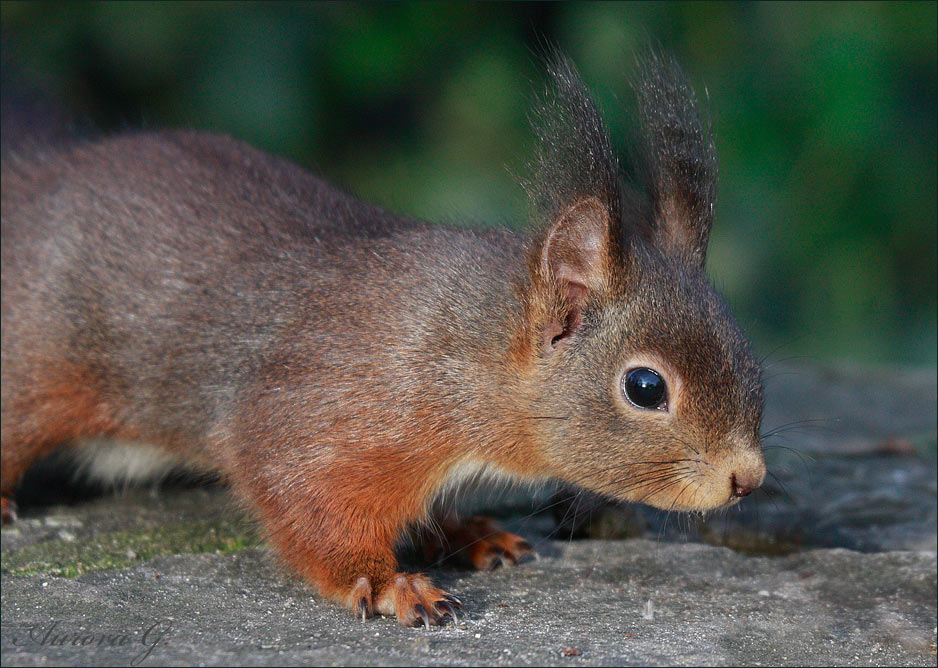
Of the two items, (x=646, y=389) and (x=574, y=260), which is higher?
(x=574, y=260)

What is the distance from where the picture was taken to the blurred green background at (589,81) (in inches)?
188

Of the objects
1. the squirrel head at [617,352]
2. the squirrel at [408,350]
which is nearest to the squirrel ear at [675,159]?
the squirrel at [408,350]

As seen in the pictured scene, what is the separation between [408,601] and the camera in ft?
9.05

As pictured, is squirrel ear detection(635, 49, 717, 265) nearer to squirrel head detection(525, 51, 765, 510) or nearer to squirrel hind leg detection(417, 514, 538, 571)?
squirrel head detection(525, 51, 765, 510)

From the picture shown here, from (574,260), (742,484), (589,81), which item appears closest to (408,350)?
(574,260)

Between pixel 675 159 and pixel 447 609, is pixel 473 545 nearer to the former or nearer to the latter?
pixel 447 609

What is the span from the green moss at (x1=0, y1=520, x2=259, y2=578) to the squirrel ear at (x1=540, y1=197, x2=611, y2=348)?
1116mm

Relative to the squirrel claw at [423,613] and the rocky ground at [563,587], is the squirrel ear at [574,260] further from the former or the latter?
the squirrel claw at [423,613]

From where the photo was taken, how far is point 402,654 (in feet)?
7.92

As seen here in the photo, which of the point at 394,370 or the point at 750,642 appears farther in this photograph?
the point at 394,370

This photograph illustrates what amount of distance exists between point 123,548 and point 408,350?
3.41ft

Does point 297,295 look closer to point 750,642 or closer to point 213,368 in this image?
point 213,368

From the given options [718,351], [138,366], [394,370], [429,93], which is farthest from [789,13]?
[138,366]

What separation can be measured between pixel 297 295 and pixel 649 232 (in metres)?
1.03
